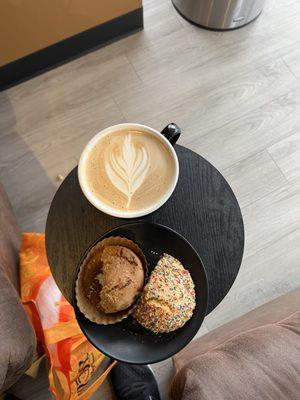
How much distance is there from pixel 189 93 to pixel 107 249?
3.21 ft

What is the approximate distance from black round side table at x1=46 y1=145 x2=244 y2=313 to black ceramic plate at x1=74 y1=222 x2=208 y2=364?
0.31 feet

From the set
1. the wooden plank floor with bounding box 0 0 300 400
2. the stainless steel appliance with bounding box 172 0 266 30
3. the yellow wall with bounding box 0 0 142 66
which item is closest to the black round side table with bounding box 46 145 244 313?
the wooden plank floor with bounding box 0 0 300 400

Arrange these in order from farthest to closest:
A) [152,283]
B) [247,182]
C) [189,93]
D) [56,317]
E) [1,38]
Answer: [189,93] < [247,182] < [1,38] < [56,317] < [152,283]

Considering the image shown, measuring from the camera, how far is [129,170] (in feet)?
3.49

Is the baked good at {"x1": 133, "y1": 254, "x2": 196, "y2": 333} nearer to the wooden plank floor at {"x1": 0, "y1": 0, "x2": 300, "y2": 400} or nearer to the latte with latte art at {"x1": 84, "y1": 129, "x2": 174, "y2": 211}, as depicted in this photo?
the latte with latte art at {"x1": 84, "y1": 129, "x2": 174, "y2": 211}

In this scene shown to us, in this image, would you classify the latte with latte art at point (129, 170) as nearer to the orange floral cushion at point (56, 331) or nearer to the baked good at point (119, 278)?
the baked good at point (119, 278)

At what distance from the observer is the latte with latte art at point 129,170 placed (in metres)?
1.05

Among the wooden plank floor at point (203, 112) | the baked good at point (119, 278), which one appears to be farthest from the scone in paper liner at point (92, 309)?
the wooden plank floor at point (203, 112)

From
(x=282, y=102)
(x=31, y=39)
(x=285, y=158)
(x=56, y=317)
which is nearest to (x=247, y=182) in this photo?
(x=285, y=158)

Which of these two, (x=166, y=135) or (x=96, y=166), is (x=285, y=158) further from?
(x=96, y=166)

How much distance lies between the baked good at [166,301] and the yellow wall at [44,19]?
3.40 feet

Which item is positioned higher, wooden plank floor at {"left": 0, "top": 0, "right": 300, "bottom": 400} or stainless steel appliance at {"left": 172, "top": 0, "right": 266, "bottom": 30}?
stainless steel appliance at {"left": 172, "top": 0, "right": 266, "bottom": 30}

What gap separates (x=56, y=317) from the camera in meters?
1.30

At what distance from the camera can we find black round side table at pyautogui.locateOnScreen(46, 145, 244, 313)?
1.13m
